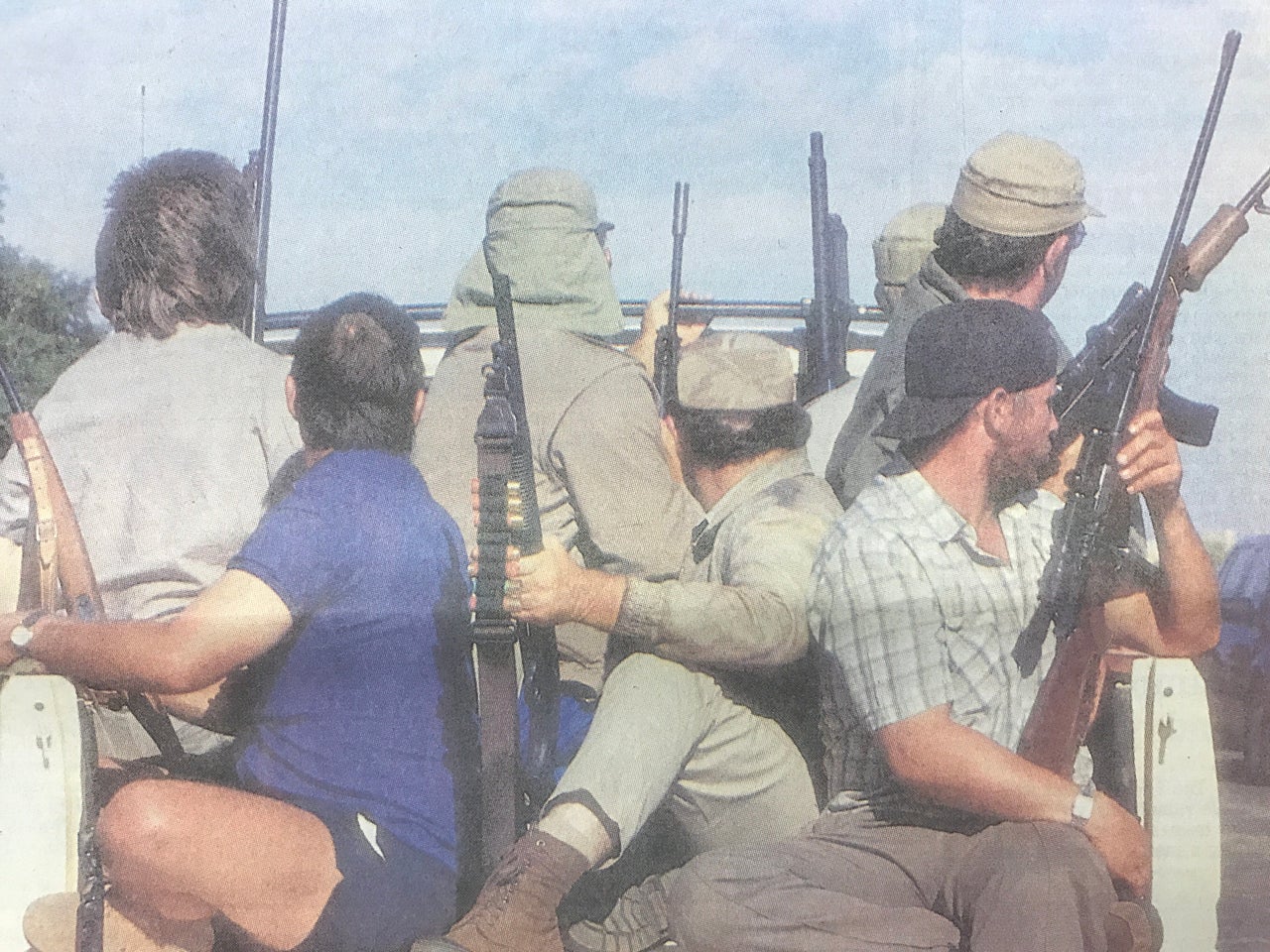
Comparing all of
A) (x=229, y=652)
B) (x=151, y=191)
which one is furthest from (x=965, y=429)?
(x=151, y=191)

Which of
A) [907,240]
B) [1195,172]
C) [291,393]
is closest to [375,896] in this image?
[291,393]

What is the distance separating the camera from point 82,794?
2.53 metres

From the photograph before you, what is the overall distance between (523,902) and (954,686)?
682mm

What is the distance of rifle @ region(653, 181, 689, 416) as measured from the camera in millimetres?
2691

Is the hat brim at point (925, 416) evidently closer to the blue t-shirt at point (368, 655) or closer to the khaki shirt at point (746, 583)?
the khaki shirt at point (746, 583)

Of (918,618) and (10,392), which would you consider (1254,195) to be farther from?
(10,392)

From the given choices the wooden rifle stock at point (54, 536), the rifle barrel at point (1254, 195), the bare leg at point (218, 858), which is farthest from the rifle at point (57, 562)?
the rifle barrel at point (1254, 195)

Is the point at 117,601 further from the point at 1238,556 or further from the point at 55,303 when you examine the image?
the point at 1238,556

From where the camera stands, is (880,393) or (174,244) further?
(880,393)

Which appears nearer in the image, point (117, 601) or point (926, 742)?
point (926, 742)

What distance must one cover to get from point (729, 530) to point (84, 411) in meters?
1.00

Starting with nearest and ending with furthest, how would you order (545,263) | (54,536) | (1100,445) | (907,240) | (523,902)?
1. (523,902)
2. (1100,445)
3. (54,536)
4. (545,263)
5. (907,240)

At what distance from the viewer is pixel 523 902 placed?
238cm

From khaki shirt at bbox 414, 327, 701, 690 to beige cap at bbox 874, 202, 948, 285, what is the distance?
0.51m
